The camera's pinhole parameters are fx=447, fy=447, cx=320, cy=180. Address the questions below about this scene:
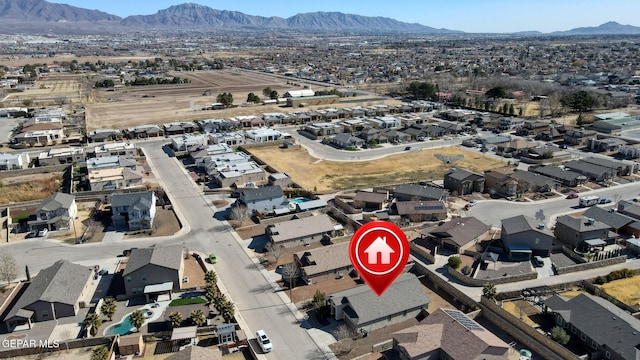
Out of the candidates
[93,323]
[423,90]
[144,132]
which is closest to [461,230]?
[93,323]

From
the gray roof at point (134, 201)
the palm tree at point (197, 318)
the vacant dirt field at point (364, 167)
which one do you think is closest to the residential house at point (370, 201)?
the vacant dirt field at point (364, 167)

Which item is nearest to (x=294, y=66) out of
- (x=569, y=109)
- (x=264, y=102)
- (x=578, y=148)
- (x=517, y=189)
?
(x=264, y=102)

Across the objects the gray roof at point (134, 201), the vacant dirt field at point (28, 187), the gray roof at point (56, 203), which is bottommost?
the vacant dirt field at point (28, 187)

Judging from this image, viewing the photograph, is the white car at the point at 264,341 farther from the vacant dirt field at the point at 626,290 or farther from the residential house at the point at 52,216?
the residential house at the point at 52,216

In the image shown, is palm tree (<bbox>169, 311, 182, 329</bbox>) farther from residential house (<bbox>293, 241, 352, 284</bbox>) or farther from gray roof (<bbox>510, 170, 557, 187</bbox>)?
gray roof (<bbox>510, 170, 557, 187</bbox>)

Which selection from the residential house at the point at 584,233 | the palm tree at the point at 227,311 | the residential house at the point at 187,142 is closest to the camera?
the palm tree at the point at 227,311
